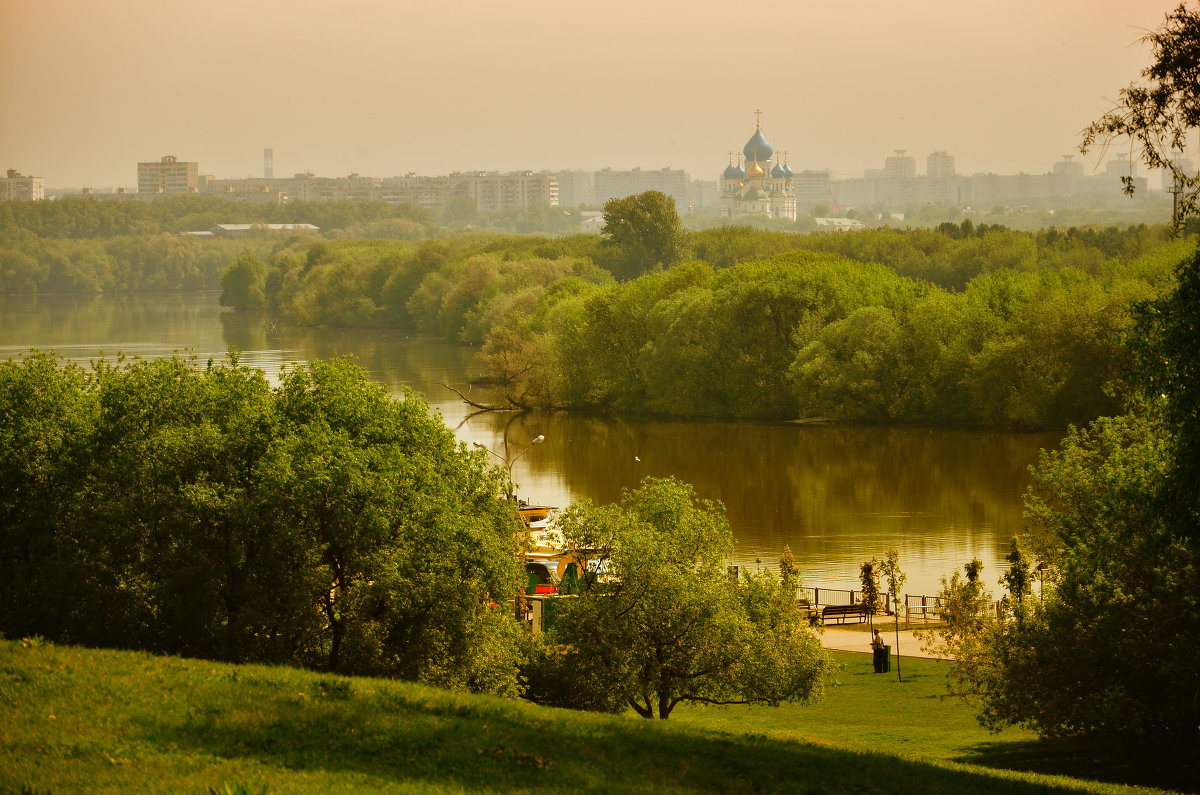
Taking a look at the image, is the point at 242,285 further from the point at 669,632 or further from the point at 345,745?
the point at 345,745

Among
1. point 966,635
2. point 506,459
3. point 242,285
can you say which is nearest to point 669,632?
point 966,635

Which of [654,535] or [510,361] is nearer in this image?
[654,535]

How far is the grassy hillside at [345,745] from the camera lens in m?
11.3

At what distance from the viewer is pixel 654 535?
20.0 meters

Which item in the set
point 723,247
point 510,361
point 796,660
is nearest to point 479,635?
point 796,660

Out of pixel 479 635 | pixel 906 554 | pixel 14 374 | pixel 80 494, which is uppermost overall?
pixel 14 374

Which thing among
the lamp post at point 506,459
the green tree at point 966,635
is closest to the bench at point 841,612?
the green tree at point 966,635

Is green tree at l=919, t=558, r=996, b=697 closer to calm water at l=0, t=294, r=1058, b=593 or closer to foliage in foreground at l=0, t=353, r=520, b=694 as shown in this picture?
foliage in foreground at l=0, t=353, r=520, b=694

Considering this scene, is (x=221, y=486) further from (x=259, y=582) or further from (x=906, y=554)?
(x=906, y=554)

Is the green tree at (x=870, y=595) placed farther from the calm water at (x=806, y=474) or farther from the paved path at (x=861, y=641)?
the calm water at (x=806, y=474)

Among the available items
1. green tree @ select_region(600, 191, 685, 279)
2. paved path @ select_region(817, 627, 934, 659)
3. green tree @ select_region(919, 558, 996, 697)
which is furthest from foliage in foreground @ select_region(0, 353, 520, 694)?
green tree @ select_region(600, 191, 685, 279)

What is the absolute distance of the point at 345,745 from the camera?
12.5 metres

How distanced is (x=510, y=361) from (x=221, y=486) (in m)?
50.4

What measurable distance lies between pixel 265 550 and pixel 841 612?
13175mm
